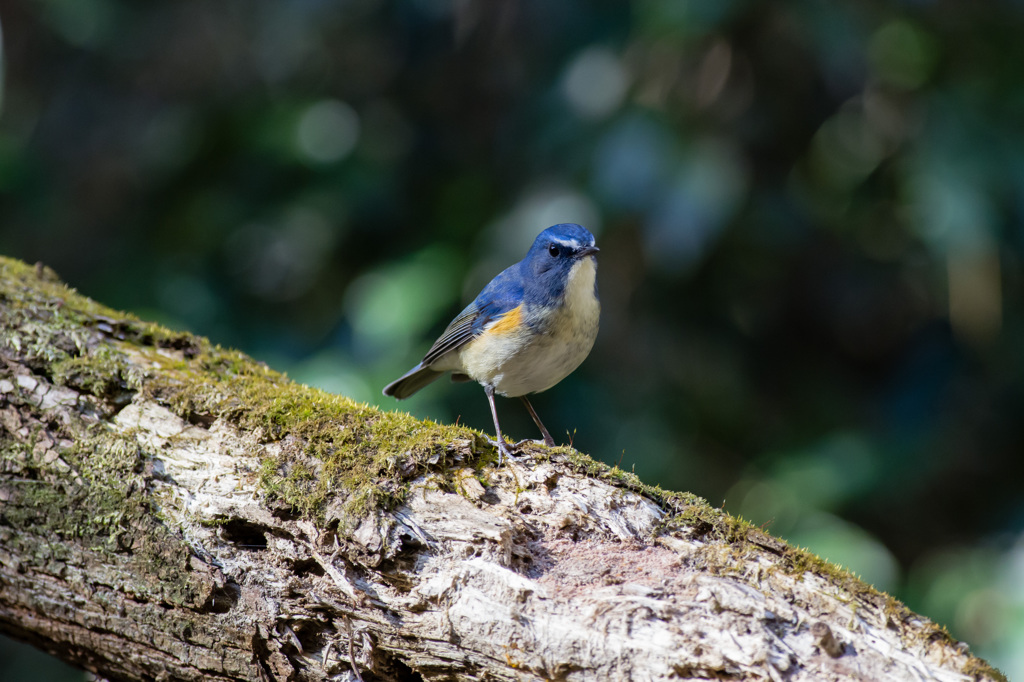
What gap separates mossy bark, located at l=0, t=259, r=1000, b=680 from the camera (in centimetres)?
196

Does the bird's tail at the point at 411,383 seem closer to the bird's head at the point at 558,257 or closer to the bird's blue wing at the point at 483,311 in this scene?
the bird's blue wing at the point at 483,311

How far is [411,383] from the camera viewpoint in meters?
4.04

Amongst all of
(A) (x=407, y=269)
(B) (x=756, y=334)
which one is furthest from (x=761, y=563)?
Answer: (B) (x=756, y=334)

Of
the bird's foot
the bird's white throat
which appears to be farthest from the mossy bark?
the bird's white throat

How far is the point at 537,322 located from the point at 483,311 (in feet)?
1.22

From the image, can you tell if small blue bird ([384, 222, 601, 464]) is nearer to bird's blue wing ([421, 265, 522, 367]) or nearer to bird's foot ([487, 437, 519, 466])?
bird's blue wing ([421, 265, 522, 367])

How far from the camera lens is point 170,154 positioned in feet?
18.0

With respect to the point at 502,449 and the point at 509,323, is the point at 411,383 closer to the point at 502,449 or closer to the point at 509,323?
the point at 509,323

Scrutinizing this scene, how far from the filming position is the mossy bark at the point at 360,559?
1.96m

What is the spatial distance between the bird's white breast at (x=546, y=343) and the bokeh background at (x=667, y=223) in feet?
2.91

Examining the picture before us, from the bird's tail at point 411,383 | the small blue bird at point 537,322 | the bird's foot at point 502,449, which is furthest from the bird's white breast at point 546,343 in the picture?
the bird's foot at point 502,449

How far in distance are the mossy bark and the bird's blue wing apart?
1.00 metres

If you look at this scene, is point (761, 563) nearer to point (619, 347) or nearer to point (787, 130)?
point (619, 347)

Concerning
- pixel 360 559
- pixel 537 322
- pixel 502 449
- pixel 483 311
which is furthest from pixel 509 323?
pixel 360 559
